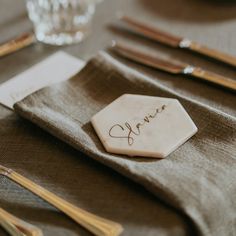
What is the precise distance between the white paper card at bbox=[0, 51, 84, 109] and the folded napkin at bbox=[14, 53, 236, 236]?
0.18 feet

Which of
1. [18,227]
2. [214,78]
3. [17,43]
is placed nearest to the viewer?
[18,227]

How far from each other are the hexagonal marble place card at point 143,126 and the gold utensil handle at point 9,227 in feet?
0.40

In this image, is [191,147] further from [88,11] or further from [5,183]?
[88,11]

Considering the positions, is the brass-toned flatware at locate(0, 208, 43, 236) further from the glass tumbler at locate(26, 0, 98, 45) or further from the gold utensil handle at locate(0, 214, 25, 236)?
the glass tumbler at locate(26, 0, 98, 45)

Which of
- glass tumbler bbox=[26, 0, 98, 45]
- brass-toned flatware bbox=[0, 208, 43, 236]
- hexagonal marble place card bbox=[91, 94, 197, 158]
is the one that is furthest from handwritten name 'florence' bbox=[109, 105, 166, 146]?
glass tumbler bbox=[26, 0, 98, 45]

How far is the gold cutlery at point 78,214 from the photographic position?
0.40m

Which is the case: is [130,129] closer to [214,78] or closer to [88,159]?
[88,159]

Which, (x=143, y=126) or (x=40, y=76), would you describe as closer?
(x=143, y=126)

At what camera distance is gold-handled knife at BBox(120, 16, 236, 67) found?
2.25ft

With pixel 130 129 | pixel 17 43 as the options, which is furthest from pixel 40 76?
pixel 130 129

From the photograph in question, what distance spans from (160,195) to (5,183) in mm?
161

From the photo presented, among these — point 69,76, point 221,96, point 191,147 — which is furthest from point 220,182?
point 69,76

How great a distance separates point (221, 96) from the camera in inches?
23.6

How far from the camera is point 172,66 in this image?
2.15ft
